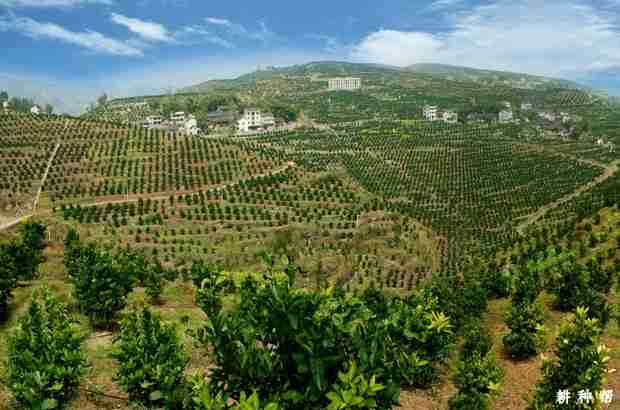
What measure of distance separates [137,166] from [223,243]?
73.6 ft

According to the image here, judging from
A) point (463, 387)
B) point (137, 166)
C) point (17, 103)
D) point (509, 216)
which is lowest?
point (509, 216)

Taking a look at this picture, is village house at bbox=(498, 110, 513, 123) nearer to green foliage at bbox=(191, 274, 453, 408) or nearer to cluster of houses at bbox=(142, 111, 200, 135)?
cluster of houses at bbox=(142, 111, 200, 135)

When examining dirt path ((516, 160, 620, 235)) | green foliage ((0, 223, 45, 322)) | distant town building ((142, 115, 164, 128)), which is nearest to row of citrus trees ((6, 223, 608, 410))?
green foliage ((0, 223, 45, 322))

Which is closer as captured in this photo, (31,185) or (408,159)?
(31,185)

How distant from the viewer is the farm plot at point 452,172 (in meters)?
52.1

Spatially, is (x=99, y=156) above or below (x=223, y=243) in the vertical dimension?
above

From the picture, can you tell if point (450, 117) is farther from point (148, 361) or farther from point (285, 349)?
point (285, 349)

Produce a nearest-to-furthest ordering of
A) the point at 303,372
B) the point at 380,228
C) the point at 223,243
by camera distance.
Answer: the point at 303,372 < the point at 223,243 < the point at 380,228

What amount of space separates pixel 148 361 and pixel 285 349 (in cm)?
602

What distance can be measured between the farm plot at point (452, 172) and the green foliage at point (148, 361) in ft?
121

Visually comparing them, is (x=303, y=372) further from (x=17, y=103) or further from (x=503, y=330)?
(x=17, y=103)

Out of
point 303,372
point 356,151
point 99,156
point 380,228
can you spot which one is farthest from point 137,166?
point 303,372

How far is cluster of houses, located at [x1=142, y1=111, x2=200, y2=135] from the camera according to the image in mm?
108125

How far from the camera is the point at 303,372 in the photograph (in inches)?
206
